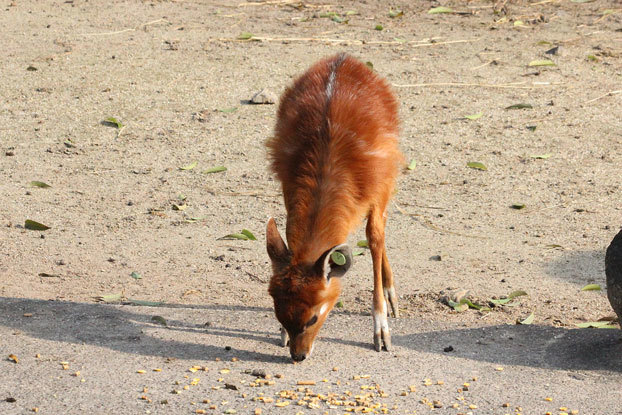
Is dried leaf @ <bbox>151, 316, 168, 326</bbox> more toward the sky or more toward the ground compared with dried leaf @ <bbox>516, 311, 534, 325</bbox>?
more toward the sky

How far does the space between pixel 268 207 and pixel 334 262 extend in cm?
323

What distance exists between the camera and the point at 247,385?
504 cm

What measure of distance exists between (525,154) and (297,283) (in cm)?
496

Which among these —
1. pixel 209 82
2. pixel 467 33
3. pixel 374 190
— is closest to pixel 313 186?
pixel 374 190

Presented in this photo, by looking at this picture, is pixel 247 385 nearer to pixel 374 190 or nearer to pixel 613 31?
pixel 374 190

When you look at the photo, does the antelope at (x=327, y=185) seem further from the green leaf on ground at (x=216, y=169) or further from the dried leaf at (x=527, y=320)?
the green leaf on ground at (x=216, y=169)

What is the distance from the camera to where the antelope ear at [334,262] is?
5039mm

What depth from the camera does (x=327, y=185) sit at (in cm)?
550

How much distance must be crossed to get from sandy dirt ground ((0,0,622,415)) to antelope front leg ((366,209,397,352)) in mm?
120

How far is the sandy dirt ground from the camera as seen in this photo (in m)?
5.17

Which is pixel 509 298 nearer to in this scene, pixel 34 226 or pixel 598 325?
pixel 598 325

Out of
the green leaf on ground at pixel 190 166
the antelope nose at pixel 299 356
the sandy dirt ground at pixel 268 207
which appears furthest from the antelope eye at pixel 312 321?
the green leaf on ground at pixel 190 166

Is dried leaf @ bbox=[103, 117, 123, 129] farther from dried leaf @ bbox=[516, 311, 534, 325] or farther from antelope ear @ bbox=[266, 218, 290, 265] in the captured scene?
dried leaf @ bbox=[516, 311, 534, 325]

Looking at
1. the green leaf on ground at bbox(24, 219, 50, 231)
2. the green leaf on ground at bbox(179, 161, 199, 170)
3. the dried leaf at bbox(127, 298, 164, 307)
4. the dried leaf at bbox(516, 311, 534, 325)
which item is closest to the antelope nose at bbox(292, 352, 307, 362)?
the dried leaf at bbox(127, 298, 164, 307)
